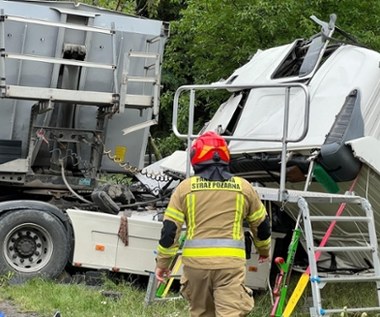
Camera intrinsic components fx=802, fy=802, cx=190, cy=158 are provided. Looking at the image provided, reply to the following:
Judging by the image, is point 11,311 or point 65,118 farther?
point 65,118

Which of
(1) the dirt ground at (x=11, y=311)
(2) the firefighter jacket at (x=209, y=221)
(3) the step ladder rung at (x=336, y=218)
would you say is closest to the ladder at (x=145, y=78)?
(1) the dirt ground at (x=11, y=311)

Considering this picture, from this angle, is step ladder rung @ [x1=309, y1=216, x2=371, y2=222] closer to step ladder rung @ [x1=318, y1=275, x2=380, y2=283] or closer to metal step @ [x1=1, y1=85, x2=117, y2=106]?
step ladder rung @ [x1=318, y1=275, x2=380, y2=283]

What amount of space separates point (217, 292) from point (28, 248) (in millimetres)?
4092

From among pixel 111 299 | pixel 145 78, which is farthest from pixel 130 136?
pixel 111 299

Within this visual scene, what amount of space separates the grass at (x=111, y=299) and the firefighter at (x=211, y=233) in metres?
2.05

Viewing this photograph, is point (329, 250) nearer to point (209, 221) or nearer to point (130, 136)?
point (209, 221)

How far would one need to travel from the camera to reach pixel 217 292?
17.8 ft

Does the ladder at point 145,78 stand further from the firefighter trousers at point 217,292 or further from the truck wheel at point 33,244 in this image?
the firefighter trousers at point 217,292

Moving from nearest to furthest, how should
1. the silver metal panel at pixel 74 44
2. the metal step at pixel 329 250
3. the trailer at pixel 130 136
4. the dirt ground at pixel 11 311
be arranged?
the metal step at pixel 329 250, the dirt ground at pixel 11 311, the trailer at pixel 130 136, the silver metal panel at pixel 74 44

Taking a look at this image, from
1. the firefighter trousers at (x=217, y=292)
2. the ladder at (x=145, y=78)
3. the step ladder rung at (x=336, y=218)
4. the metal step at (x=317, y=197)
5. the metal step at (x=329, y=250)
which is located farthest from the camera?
the ladder at (x=145, y=78)

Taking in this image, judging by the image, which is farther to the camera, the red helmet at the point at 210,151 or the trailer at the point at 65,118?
the trailer at the point at 65,118

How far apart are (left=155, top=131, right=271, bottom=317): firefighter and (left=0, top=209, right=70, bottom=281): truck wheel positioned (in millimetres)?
3555

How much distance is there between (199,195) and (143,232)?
134 inches

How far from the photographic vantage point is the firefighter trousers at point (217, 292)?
535 cm
